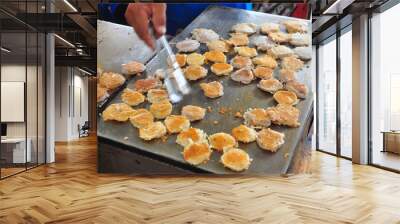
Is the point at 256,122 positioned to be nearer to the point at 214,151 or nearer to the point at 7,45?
the point at 214,151

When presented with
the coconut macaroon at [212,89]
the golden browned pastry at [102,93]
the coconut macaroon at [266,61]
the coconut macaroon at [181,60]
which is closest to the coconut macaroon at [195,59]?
the coconut macaroon at [181,60]

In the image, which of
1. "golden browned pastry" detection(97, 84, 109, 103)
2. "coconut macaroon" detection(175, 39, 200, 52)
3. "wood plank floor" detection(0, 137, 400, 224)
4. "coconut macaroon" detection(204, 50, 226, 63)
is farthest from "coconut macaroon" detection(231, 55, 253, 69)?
"golden browned pastry" detection(97, 84, 109, 103)

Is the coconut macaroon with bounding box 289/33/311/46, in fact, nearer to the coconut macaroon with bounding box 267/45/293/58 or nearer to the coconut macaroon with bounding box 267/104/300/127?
the coconut macaroon with bounding box 267/45/293/58

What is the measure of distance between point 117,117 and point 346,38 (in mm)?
5630

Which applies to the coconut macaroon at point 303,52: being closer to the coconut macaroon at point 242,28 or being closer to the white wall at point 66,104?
the coconut macaroon at point 242,28

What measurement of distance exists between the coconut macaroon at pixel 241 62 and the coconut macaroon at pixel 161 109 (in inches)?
52.9

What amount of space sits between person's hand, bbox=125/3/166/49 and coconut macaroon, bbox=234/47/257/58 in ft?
4.47

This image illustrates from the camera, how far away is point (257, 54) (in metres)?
6.76

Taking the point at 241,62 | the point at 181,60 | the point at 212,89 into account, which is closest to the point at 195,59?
the point at 181,60

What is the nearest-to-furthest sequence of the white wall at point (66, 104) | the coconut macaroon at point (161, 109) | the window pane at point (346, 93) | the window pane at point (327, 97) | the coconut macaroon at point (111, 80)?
the coconut macaroon at point (161, 109), the coconut macaroon at point (111, 80), the window pane at point (346, 93), the window pane at point (327, 97), the white wall at point (66, 104)

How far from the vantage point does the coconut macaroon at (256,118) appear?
6.49m

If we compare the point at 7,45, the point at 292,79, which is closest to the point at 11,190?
the point at 7,45

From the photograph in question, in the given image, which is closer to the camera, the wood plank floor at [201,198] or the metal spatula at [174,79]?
the wood plank floor at [201,198]

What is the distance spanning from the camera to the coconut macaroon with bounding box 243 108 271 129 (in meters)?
6.49
